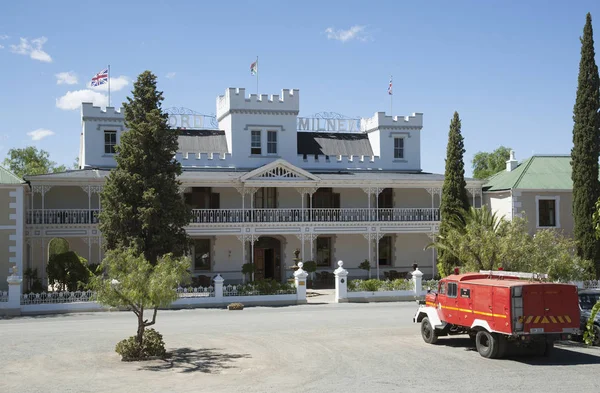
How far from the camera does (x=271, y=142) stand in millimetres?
38469

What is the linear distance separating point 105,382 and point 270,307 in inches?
559

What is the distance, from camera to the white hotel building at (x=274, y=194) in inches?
1324

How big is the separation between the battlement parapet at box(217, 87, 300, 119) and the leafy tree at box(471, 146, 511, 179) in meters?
39.7

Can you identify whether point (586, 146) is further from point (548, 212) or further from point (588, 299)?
point (588, 299)

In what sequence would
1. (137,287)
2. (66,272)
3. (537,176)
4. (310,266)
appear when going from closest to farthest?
(137,287) → (66,272) → (310,266) → (537,176)

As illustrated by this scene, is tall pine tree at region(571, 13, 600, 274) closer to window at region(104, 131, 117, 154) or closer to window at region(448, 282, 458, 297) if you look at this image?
window at region(448, 282, 458, 297)

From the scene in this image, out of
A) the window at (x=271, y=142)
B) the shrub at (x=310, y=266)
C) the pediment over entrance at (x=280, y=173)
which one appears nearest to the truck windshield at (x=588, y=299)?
the shrub at (x=310, y=266)

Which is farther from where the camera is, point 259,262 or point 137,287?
point 259,262

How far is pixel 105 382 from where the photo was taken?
14258 mm

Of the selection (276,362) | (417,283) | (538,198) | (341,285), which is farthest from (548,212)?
(276,362)

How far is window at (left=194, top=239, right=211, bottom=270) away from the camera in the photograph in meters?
36.0

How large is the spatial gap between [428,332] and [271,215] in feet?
Answer: 55.5

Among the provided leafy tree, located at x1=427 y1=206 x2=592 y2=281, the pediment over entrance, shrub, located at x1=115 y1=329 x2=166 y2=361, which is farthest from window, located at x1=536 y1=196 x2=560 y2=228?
shrub, located at x1=115 y1=329 x2=166 y2=361

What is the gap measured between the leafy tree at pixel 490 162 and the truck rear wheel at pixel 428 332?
56.6 metres
